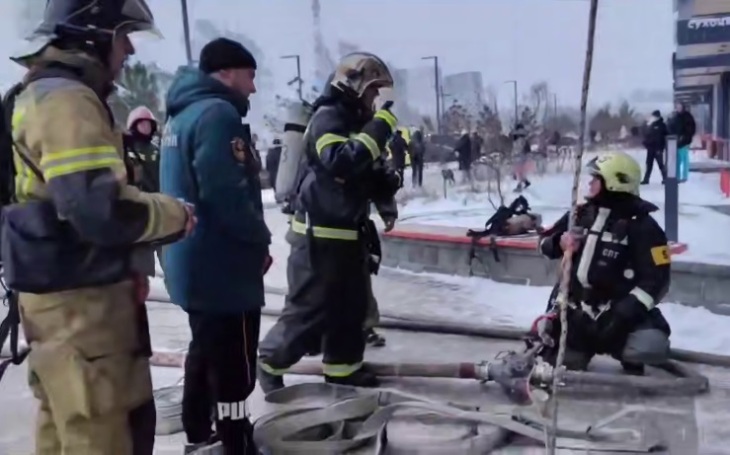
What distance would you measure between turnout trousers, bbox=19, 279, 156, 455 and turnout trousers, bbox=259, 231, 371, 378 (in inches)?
61.1

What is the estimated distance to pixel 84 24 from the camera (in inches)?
77.6

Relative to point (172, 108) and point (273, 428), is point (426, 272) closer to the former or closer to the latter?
point (273, 428)

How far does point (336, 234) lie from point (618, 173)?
3.98 feet

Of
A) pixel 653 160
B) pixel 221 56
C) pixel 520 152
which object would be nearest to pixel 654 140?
pixel 653 160

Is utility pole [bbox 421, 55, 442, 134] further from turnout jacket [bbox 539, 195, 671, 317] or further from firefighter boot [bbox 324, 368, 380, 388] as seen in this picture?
firefighter boot [bbox 324, 368, 380, 388]

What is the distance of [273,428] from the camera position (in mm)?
3078

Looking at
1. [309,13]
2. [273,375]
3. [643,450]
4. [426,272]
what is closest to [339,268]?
[273,375]

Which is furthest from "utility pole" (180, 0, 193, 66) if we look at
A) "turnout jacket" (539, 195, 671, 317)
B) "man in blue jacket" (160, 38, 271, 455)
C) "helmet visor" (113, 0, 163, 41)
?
"helmet visor" (113, 0, 163, 41)

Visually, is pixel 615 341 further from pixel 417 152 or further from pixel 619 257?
pixel 417 152

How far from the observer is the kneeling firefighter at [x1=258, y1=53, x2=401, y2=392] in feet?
11.4

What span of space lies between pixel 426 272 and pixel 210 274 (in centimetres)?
358

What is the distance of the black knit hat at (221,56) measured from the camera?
9.05 feet

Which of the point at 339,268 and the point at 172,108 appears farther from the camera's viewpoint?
the point at 339,268

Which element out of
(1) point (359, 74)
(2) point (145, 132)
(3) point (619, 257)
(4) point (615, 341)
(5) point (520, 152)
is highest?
(1) point (359, 74)
